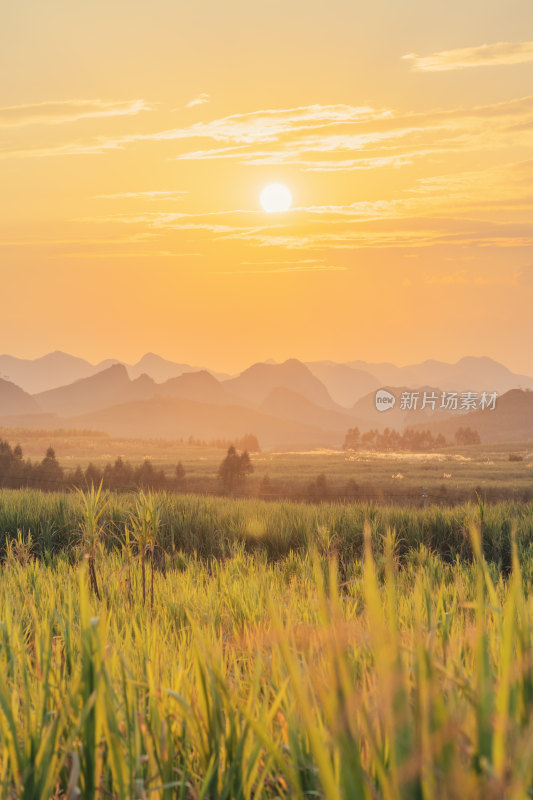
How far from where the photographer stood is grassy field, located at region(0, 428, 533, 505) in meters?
51.8

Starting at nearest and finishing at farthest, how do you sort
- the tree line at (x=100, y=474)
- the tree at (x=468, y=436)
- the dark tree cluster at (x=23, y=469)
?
the dark tree cluster at (x=23, y=469), the tree line at (x=100, y=474), the tree at (x=468, y=436)

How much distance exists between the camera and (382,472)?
8481cm

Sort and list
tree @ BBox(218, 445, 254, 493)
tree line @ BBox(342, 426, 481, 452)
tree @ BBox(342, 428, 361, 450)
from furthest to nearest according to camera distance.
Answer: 1. tree @ BBox(342, 428, 361, 450)
2. tree line @ BBox(342, 426, 481, 452)
3. tree @ BBox(218, 445, 254, 493)

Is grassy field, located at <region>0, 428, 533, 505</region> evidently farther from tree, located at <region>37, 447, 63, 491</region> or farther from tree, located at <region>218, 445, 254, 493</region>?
tree, located at <region>37, 447, 63, 491</region>

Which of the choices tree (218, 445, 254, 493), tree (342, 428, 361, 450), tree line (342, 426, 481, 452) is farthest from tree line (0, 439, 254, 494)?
tree (342, 428, 361, 450)

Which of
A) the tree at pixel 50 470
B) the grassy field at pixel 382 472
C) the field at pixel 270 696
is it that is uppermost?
the field at pixel 270 696

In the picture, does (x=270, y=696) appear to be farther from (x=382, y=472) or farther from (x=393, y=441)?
(x=393, y=441)

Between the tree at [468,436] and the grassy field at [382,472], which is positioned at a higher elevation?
the tree at [468,436]

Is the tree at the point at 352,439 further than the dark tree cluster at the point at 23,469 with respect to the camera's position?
Yes

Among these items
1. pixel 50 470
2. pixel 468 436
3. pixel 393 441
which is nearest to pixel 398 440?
pixel 393 441

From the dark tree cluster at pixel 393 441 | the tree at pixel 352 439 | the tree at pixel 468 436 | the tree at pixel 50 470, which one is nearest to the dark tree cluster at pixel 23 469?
the tree at pixel 50 470

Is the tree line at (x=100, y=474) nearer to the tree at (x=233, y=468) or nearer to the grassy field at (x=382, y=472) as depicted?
the tree at (x=233, y=468)

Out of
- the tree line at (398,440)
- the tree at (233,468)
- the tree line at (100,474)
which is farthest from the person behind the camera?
the tree line at (398,440)

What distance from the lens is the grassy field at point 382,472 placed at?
51.8 metres
